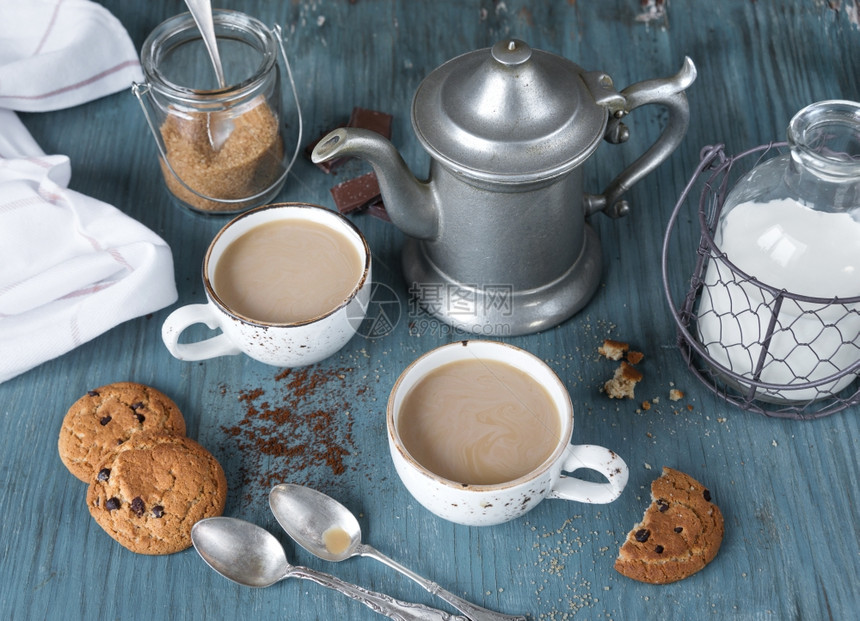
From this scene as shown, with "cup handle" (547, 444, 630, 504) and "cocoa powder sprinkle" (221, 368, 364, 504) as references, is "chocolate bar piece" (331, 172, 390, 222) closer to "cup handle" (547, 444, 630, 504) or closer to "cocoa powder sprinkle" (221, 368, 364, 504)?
"cocoa powder sprinkle" (221, 368, 364, 504)

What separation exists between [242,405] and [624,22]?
36.5 inches

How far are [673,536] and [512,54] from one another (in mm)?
543

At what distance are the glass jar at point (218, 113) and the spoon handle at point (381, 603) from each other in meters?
0.56

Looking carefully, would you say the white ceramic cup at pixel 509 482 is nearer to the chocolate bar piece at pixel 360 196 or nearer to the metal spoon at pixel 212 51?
the chocolate bar piece at pixel 360 196

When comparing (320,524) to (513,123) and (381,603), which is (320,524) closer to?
(381,603)

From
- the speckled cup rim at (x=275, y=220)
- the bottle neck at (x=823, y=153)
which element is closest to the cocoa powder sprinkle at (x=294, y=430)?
the speckled cup rim at (x=275, y=220)

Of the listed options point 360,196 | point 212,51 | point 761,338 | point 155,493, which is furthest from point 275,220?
point 761,338

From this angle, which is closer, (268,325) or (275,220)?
(268,325)

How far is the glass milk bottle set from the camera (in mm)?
907

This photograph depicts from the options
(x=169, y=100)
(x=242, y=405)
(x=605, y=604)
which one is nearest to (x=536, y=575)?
(x=605, y=604)

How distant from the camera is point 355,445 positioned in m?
1.06

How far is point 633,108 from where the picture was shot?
1036 mm

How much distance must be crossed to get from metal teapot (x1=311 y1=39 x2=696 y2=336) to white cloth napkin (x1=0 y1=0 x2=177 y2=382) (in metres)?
0.34

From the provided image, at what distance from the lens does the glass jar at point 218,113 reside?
3.89 feet
